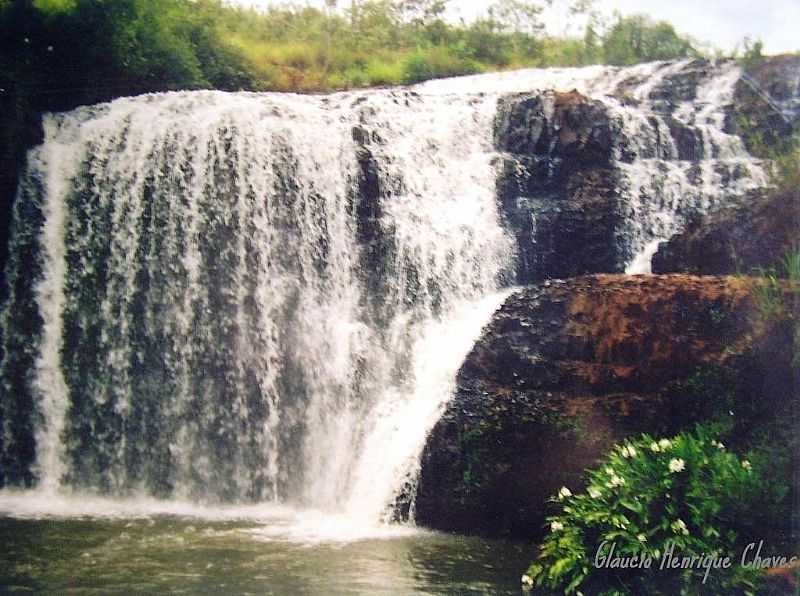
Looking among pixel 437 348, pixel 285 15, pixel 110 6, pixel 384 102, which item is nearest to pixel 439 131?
pixel 384 102

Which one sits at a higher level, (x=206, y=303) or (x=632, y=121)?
(x=632, y=121)

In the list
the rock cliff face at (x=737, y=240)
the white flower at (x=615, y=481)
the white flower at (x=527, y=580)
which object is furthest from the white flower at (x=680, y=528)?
the rock cliff face at (x=737, y=240)

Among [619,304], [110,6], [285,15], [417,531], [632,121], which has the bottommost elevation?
[417,531]

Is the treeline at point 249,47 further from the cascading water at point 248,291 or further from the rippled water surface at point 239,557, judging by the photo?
the rippled water surface at point 239,557

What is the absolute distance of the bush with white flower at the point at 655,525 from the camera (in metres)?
5.85

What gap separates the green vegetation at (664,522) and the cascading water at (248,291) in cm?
300

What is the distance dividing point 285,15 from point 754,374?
75.1ft

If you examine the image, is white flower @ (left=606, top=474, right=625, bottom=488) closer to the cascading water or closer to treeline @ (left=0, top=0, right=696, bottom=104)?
the cascading water

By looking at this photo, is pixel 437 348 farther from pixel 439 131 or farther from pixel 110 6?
pixel 110 6

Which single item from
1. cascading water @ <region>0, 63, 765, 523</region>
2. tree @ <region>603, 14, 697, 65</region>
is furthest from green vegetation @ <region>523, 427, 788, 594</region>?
tree @ <region>603, 14, 697, 65</region>

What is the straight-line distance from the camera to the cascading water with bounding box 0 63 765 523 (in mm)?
10648

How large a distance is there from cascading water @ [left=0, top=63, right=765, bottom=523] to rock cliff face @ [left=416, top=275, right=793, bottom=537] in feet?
1.96

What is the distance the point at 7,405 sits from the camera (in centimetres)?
1106

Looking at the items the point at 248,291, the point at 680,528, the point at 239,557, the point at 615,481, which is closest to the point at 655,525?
A: the point at 680,528
